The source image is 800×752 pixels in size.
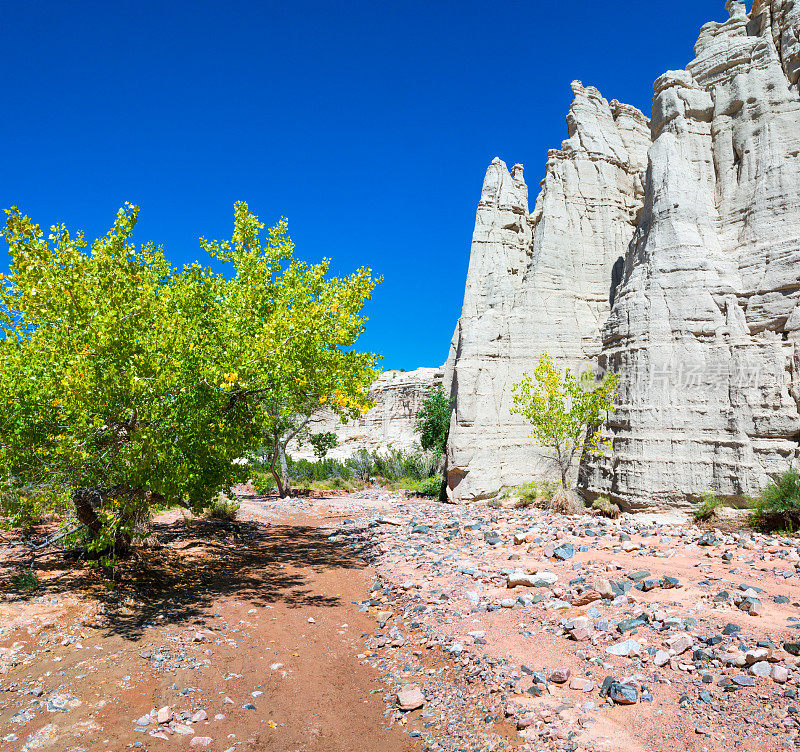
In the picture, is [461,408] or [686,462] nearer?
[686,462]

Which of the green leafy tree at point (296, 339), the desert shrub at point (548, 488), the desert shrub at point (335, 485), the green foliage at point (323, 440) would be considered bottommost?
the desert shrub at point (335, 485)

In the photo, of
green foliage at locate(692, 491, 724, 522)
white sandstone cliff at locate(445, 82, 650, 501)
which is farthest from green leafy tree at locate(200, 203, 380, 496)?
white sandstone cliff at locate(445, 82, 650, 501)

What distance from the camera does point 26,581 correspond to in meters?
9.08

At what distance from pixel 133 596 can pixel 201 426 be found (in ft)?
11.4

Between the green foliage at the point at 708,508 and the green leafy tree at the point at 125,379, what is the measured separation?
11.2m

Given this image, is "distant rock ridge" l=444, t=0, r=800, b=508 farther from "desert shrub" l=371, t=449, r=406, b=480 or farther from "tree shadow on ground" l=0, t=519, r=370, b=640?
"desert shrub" l=371, t=449, r=406, b=480

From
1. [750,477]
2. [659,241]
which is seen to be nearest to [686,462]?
[750,477]

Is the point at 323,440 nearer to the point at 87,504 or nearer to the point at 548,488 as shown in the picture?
the point at 548,488

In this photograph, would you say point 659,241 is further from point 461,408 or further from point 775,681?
point 775,681

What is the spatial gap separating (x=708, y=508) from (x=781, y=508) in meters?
2.21

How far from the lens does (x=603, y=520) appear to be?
48.3 ft

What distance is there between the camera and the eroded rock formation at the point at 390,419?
166 ft

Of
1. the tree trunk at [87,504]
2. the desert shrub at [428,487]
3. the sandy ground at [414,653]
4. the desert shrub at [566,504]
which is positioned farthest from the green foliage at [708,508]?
the tree trunk at [87,504]

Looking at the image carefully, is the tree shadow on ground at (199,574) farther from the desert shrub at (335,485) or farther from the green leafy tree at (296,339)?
the desert shrub at (335,485)
